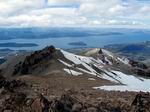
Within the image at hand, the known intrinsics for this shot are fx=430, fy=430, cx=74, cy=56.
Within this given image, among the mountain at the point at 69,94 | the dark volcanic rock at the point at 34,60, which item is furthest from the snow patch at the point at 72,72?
the dark volcanic rock at the point at 34,60

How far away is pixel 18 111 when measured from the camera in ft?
128

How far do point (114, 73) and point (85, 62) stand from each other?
23.4 feet

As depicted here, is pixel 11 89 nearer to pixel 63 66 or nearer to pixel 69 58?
pixel 63 66

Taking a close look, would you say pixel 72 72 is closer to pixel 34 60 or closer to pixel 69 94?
pixel 34 60

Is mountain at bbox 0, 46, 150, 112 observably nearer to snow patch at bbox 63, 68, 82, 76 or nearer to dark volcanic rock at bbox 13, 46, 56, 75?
snow patch at bbox 63, 68, 82, 76

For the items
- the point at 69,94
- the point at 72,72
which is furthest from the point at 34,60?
the point at 69,94

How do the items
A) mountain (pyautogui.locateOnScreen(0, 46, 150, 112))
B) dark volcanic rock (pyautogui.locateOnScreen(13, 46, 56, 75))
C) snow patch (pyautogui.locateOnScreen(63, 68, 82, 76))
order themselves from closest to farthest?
mountain (pyautogui.locateOnScreen(0, 46, 150, 112)) → snow patch (pyautogui.locateOnScreen(63, 68, 82, 76)) → dark volcanic rock (pyautogui.locateOnScreen(13, 46, 56, 75))

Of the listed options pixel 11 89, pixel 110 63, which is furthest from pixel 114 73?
pixel 11 89

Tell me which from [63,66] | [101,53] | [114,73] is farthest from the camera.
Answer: [101,53]

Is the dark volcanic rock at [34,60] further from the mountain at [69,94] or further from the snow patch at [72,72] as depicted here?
the snow patch at [72,72]

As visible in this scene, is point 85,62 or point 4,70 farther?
point 4,70

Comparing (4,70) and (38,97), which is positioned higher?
(38,97)

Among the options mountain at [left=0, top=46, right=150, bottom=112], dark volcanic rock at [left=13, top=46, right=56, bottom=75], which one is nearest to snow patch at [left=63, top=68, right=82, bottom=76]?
mountain at [left=0, top=46, right=150, bottom=112]

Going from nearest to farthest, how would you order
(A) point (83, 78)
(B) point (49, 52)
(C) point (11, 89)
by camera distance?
(C) point (11, 89)
(A) point (83, 78)
(B) point (49, 52)
